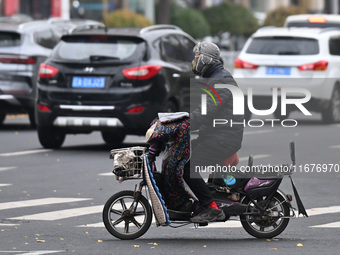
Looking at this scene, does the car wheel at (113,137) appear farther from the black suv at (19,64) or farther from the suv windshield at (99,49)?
the black suv at (19,64)

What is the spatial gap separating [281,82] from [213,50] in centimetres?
1194

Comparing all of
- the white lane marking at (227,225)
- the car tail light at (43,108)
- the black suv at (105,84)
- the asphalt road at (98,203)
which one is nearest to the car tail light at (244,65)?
the asphalt road at (98,203)

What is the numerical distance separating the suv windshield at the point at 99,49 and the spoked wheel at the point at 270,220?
22.9 feet

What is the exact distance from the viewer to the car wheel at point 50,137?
1680 cm

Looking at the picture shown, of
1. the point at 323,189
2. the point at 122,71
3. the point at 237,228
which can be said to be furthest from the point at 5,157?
the point at 237,228

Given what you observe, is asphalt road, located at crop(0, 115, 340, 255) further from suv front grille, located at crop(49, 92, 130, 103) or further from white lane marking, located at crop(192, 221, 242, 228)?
suv front grille, located at crop(49, 92, 130, 103)

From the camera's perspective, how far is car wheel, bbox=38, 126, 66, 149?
16.8 meters

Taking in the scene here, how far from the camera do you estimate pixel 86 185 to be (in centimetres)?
1311

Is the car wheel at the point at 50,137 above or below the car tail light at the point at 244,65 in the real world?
above

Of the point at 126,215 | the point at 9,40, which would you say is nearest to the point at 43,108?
the point at 9,40

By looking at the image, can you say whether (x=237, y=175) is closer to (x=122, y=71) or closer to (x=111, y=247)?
(x=111, y=247)

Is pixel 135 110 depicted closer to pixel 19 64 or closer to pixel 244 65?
pixel 19 64

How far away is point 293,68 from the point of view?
21.4m

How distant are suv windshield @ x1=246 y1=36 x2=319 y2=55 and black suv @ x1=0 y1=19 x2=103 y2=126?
12.3 feet
